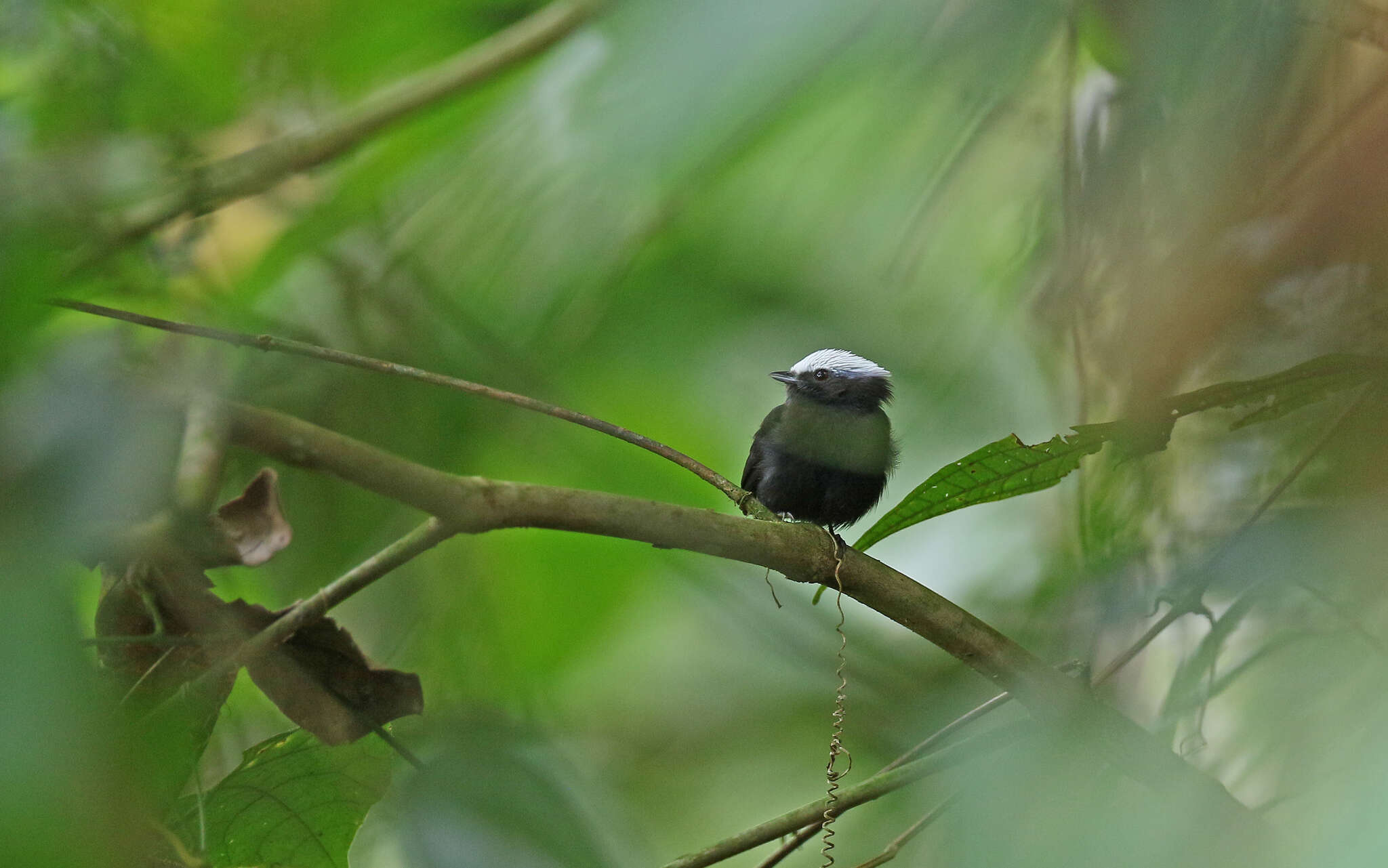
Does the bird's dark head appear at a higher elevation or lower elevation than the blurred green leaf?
higher

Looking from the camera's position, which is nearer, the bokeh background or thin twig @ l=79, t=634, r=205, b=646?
the bokeh background

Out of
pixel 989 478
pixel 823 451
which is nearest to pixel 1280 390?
pixel 989 478

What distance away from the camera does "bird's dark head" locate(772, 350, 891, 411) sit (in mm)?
2588

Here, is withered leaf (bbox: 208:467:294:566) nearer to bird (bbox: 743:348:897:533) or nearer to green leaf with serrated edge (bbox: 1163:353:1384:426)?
green leaf with serrated edge (bbox: 1163:353:1384:426)

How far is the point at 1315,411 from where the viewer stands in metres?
0.81

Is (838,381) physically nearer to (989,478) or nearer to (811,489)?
(811,489)

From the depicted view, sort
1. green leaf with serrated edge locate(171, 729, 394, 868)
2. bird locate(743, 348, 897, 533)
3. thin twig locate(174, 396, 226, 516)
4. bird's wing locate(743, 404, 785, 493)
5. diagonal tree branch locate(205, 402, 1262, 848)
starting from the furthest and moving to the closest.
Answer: bird's wing locate(743, 404, 785, 493) < bird locate(743, 348, 897, 533) < thin twig locate(174, 396, 226, 516) < green leaf with serrated edge locate(171, 729, 394, 868) < diagonal tree branch locate(205, 402, 1262, 848)

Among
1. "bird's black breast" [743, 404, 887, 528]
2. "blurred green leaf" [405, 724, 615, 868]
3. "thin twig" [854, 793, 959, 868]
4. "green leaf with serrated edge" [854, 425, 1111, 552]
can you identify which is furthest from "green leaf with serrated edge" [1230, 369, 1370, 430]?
"bird's black breast" [743, 404, 887, 528]

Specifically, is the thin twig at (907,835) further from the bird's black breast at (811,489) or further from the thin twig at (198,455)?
the bird's black breast at (811,489)

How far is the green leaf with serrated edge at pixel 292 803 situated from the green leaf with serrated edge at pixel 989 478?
2.20 ft

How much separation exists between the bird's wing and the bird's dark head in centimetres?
8

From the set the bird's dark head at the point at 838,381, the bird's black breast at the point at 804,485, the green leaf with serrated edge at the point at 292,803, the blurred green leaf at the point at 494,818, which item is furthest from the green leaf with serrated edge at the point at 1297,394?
the bird's dark head at the point at 838,381

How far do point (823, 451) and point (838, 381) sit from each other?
12.3 inches

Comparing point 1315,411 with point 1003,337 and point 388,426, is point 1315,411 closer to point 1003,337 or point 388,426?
point 1003,337
